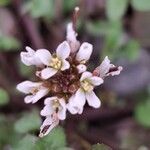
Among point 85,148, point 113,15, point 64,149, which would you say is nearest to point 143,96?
point 113,15

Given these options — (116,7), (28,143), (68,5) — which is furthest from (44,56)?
(68,5)

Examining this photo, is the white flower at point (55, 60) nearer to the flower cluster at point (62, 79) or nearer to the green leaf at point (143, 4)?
the flower cluster at point (62, 79)

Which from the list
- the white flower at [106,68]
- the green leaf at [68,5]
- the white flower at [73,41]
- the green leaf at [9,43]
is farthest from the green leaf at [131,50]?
the white flower at [106,68]

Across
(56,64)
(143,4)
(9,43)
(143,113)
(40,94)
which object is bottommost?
(40,94)

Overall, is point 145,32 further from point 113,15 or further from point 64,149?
point 64,149

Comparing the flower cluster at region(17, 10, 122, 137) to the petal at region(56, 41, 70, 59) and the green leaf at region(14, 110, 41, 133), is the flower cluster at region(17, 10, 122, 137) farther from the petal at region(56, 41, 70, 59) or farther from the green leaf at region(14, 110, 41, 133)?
the green leaf at region(14, 110, 41, 133)

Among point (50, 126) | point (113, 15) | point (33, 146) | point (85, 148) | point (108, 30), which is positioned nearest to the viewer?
point (50, 126)

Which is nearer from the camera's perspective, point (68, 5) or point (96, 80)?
point (96, 80)

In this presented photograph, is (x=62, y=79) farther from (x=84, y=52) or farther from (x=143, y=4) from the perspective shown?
(x=143, y=4)
